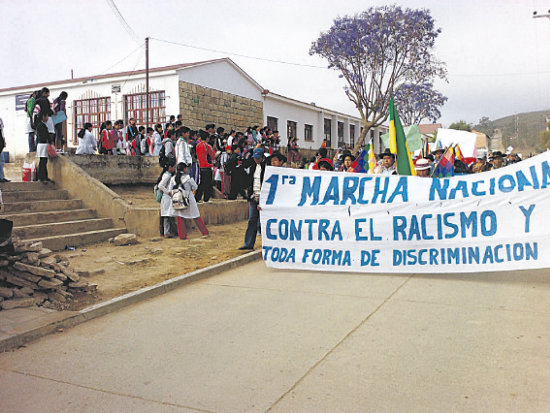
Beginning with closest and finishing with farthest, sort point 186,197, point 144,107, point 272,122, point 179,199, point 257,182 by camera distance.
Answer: point 257,182, point 179,199, point 186,197, point 144,107, point 272,122

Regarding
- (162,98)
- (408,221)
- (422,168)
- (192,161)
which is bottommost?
(408,221)

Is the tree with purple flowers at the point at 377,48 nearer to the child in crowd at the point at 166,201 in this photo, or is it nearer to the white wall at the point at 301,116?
the white wall at the point at 301,116

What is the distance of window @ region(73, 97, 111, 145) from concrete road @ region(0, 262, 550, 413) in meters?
21.1

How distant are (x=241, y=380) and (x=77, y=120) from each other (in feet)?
82.1

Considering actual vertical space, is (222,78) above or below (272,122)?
above

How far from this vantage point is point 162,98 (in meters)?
23.4

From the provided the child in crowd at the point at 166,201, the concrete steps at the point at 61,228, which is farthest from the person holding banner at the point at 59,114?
the child in crowd at the point at 166,201

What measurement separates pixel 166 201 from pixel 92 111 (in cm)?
1773

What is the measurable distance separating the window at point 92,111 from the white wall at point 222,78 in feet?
15.1

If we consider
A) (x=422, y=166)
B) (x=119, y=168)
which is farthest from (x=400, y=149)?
(x=119, y=168)

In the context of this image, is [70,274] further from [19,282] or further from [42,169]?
[42,169]

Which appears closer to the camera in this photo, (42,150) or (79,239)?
(79,239)

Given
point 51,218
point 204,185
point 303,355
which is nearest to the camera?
point 303,355

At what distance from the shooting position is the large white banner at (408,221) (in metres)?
6.23
